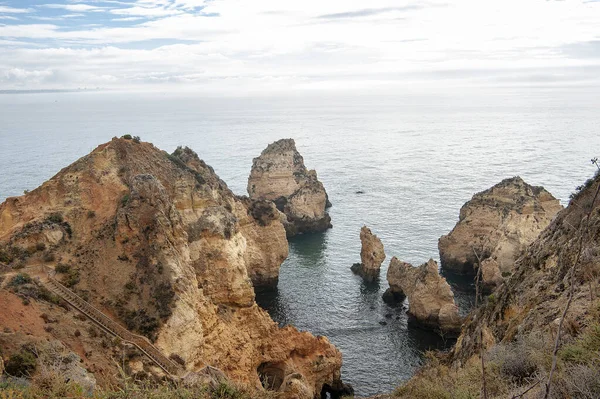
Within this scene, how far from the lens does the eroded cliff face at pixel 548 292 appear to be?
1627cm

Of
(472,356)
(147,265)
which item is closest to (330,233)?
(147,265)

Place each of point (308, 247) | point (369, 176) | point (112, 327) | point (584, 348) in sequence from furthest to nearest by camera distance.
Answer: point (369, 176) → point (308, 247) → point (112, 327) → point (584, 348)

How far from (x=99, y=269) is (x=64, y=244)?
275cm

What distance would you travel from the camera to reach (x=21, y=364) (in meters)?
17.6

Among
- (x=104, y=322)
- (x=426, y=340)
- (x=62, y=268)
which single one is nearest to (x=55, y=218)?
(x=62, y=268)

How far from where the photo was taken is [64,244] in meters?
28.5

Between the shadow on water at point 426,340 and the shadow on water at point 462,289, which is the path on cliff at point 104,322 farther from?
the shadow on water at point 462,289

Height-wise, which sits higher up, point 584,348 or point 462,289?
point 584,348

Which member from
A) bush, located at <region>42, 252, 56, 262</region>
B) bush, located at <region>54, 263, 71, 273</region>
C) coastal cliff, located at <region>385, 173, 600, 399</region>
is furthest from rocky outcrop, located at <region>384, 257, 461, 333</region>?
bush, located at <region>42, 252, 56, 262</region>

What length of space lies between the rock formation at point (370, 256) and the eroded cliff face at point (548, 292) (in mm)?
25900

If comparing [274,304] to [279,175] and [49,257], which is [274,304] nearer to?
[49,257]

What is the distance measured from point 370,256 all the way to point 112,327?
31264 millimetres

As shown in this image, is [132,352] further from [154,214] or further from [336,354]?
[336,354]

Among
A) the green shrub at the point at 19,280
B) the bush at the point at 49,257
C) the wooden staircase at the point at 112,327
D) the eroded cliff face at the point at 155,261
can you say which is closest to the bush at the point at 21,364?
the eroded cliff face at the point at 155,261
